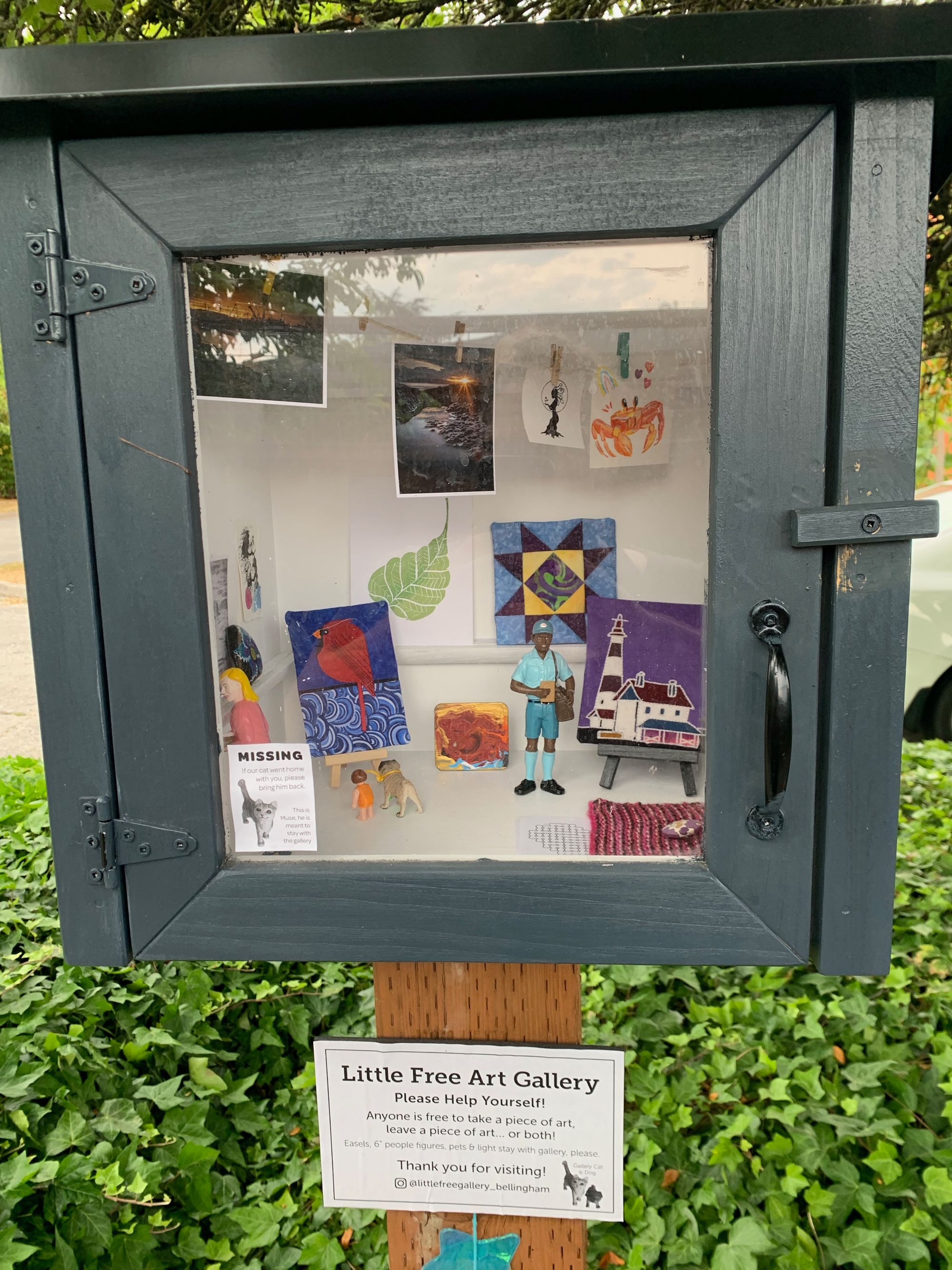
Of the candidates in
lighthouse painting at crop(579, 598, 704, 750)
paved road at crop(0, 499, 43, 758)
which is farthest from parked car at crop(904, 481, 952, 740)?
paved road at crop(0, 499, 43, 758)

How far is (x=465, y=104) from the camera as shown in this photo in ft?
2.41

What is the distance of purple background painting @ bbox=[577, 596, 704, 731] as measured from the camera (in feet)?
2.76

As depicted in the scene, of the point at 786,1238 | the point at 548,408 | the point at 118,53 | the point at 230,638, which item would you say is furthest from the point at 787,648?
Answer: the point at 786,1238

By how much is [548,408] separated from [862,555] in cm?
34

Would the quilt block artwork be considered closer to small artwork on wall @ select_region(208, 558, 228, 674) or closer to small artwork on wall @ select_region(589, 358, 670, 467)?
small artwork on wall @ select_region(589, 358, 670, 467)

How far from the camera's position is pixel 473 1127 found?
1.02 meters

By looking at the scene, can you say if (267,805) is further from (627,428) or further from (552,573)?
(627,428)

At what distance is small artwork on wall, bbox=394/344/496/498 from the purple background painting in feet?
0.63

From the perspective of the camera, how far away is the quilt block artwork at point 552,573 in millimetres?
938

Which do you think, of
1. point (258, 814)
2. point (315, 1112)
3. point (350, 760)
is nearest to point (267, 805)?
point (258, 814)

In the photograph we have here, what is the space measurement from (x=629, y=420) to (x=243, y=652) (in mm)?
443

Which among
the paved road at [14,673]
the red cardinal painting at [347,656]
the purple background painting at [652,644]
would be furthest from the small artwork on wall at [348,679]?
the paved road at [14,673]

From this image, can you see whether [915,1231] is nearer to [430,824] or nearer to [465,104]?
[430,824]

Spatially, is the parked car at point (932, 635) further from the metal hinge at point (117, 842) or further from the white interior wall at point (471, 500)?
the metal hinge at point (117, 842)
